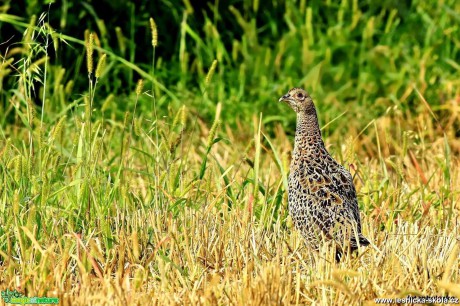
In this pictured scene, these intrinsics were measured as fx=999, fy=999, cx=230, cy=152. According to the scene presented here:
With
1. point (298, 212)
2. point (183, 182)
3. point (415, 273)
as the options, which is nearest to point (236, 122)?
point (183, 182)

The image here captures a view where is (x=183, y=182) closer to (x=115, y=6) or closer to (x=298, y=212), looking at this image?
(x=298, y=212)

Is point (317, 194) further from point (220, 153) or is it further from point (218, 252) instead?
point (220, 153)

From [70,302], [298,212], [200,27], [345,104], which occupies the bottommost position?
[70,302]

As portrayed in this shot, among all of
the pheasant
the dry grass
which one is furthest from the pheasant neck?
the dry grass

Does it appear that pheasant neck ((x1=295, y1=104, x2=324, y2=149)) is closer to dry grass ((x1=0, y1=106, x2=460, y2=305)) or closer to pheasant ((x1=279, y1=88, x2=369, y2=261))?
pheasant ((x1=279, y1=88, x2=369, y2=261))

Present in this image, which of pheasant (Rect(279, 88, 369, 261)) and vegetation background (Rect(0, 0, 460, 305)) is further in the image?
pheasant (Rect(279, 88, 369, 261))

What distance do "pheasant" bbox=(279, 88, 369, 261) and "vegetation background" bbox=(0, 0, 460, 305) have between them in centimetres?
14

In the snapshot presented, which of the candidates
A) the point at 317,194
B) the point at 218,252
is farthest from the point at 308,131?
the point at 218,252

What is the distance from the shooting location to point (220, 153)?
704cm

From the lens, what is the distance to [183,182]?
5234 millimetres

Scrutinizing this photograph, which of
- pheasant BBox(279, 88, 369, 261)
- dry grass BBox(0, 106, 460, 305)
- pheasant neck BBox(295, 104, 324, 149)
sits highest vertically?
pheasant neck BBox(295, 104, 324, 149)

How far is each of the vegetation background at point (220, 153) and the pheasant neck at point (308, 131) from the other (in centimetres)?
17

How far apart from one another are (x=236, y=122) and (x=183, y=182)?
233cm

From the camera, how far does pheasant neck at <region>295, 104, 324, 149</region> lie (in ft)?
16.3
